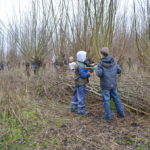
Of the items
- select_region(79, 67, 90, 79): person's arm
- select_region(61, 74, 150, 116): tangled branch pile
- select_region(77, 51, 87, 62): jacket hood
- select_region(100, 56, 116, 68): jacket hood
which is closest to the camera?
select_region(100, 56, 116, 68): jacket hood

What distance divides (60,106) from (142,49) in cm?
294

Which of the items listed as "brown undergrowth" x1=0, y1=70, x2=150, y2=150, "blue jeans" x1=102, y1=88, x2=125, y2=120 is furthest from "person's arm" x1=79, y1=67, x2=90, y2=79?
"brown undergrowth" x1=0, y1=70, x2=150, y2=150

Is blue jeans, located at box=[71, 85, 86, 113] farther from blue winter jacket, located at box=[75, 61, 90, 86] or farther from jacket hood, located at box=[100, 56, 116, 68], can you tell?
jacket hood, located at box=[100, 56, 116, 68]

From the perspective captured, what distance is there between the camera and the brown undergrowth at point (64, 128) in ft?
10.3

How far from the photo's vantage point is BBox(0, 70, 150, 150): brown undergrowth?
3139 millimetres

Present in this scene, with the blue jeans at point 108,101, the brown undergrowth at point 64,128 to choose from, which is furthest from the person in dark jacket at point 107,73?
the brown undergrowth at point 64,128

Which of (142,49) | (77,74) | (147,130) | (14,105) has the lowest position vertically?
(147,130)

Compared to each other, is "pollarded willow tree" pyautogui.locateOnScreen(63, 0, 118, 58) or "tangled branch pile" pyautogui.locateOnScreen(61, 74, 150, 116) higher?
"pollarded willow tree" pyautogui.locateOnScreen(63, 0, 118, 58)

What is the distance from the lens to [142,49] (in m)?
5.38

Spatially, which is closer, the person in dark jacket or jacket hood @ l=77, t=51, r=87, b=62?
the person in dark jacket

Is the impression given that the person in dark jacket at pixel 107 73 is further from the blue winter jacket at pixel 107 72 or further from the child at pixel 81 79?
the child at pixel 81 79

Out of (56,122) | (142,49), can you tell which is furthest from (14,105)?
(142,49)

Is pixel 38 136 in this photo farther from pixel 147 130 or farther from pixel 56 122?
pixel 147 130

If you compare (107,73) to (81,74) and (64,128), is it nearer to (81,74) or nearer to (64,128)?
(81,74)
